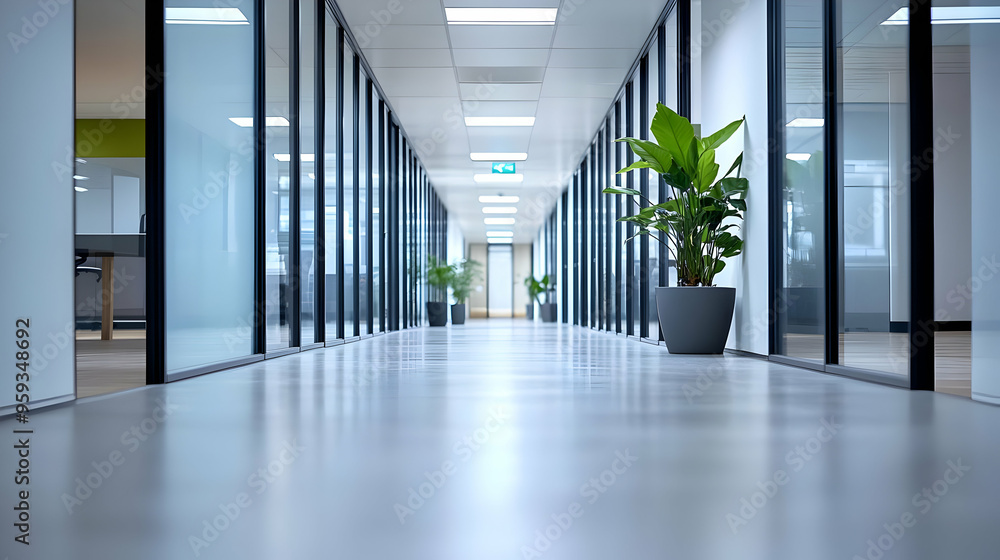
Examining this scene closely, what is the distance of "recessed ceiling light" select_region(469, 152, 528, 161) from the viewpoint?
Result: 11.2 m

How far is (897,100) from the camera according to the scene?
287cm

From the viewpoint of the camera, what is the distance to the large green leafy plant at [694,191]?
176 inches

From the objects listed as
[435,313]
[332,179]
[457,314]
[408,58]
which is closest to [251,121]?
[332,179]

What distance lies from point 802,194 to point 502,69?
4.25 meters

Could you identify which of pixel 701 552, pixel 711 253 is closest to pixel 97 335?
pixel 711 253

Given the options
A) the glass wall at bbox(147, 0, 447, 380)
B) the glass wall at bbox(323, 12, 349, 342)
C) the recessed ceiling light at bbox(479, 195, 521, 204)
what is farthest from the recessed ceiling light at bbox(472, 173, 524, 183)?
the glass wall at bbox(323, 12, 349, 342)

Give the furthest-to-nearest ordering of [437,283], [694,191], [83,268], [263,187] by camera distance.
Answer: [437,283] < [83,268] < [694,191] < [263,187]

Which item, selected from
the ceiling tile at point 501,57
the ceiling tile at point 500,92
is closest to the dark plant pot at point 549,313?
the ceiling tile at point 500,92

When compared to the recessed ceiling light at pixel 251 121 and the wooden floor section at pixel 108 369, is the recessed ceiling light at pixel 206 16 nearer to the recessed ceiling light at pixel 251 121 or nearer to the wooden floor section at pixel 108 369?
the recessed ceiling light at pixel 251 121

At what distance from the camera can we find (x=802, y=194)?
3.76 meters

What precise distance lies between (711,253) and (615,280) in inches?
162

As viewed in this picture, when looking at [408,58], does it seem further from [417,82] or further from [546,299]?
[546,299]

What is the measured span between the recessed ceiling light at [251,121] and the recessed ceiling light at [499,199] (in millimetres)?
10917

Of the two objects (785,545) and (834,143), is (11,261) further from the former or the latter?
(834,143)
